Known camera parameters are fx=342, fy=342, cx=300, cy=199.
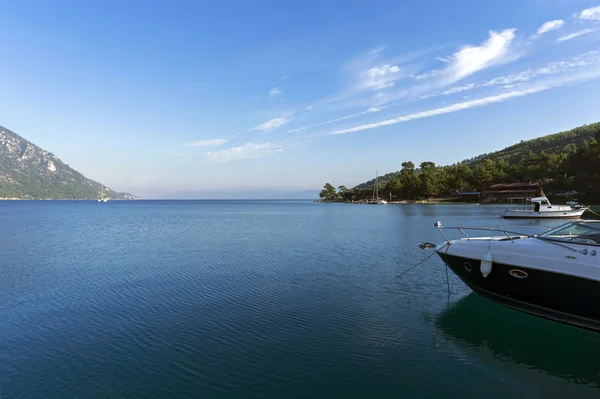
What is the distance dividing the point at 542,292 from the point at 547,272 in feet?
2.52

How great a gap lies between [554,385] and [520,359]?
1160 millimetres

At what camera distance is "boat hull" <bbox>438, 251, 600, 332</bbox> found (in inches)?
359

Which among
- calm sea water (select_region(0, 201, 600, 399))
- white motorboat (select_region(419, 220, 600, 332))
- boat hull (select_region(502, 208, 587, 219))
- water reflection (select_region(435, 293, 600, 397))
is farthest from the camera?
boat hull (select_region(502, 208, 587, 219))

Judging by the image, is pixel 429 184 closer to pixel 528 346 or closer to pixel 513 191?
pixel 513 191

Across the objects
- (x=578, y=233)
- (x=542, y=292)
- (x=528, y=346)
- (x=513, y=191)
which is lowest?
(x=528, y=346)

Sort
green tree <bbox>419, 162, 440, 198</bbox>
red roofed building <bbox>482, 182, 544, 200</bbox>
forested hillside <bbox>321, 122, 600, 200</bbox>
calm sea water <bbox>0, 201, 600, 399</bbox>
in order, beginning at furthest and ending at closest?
green tree <bbox>419, 162, 440, 198</bbox>
red roofed building <bbox>482, 182, 544, 200</bbox>
forested hillside <bbox>321, 122, 600, 200</bbox>
calm sea water <bbox>0, 201, 600, 399</bbox>

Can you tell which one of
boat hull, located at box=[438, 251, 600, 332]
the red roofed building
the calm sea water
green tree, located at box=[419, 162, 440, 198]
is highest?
green tree, located at box=[419, 162, 440, 198]

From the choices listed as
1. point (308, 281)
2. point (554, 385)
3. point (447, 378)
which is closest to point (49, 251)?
point (308, 281)

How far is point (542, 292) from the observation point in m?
9.91

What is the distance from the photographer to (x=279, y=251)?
2452 cm

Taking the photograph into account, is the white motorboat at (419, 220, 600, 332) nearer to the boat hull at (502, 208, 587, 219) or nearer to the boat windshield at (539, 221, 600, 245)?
the boat windshield at (539, 221, 600, 245)

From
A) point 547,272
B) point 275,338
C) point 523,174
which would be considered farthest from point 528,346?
point 523,174

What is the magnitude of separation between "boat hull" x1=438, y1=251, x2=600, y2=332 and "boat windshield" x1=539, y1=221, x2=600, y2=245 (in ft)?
4.47

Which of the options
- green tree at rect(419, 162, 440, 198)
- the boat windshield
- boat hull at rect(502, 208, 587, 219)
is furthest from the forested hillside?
the boat windshield
